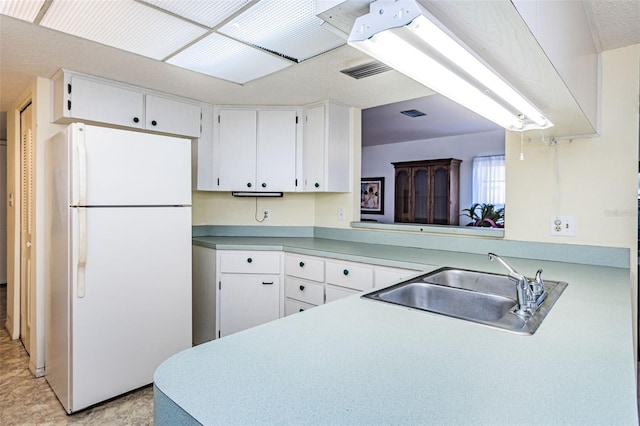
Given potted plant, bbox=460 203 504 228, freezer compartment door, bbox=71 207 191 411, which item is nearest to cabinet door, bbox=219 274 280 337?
freezer compartment door, bbox=71 207 191 411

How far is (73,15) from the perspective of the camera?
5.51 ft

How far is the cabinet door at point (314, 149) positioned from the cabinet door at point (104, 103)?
1.26 m

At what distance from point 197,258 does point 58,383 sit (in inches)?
46.7

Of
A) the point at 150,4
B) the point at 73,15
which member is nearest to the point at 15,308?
the point at 73,15

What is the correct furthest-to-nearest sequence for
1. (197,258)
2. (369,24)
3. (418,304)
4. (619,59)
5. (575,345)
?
(197,258), (619,59), (418,304), (575,345), (369,24)

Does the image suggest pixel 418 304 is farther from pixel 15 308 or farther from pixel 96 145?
pixel 15 308

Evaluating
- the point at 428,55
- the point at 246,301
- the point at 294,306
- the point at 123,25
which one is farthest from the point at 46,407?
the point at 428,55

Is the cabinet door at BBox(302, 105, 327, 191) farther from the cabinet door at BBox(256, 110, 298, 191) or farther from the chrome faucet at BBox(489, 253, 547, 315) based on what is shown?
the chrome faucet at BBox(489, 253, 547, 315)

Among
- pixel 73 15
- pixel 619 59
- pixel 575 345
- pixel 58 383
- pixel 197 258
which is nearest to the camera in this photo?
pixel 575 345

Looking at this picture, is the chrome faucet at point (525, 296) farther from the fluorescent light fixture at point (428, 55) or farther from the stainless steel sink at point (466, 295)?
the fluorescent light fixture at point (428, 55)

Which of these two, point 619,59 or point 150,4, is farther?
point 619,59

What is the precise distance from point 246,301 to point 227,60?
167cm

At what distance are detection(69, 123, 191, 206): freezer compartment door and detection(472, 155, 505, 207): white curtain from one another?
4.68m

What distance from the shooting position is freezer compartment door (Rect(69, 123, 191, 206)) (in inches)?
76.9
